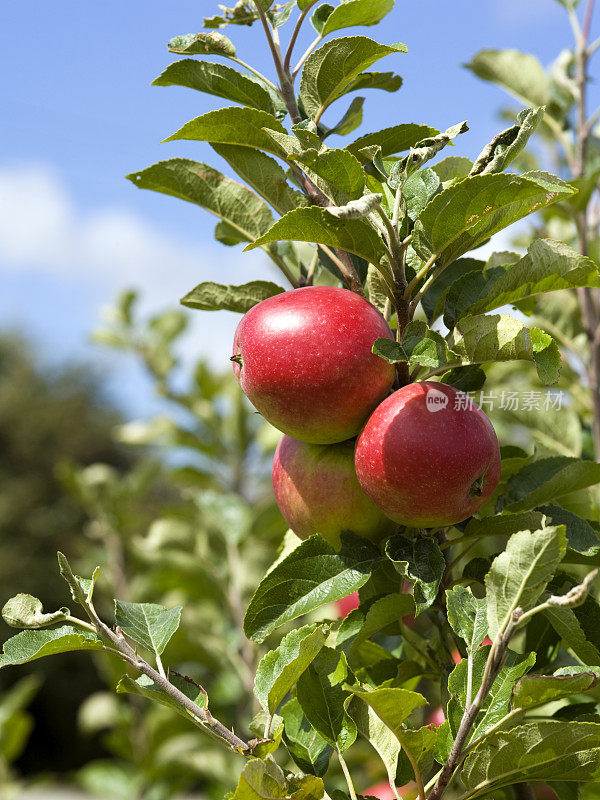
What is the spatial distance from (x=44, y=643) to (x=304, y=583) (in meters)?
0.24

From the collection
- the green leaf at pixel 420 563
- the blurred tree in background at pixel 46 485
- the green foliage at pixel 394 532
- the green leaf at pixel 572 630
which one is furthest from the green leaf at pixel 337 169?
the blurred tree in background at pixel 46 485

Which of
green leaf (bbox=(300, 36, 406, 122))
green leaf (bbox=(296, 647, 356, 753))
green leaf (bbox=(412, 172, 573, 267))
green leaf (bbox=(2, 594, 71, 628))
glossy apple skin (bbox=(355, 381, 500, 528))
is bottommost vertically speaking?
green leaf (bbox=(296, 647, 356, 753))

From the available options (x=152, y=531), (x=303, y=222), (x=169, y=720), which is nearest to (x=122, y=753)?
(x=169, y=720)

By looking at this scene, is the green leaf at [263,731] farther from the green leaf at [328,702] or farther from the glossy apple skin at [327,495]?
the glossy apple skin at [327,495]

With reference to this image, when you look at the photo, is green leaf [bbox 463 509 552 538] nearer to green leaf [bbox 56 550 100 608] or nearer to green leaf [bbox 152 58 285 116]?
green leaf [bbox 56 550 100 608]

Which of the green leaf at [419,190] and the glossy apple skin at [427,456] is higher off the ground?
the green leaf at [419,190]

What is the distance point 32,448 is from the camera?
37.5ft

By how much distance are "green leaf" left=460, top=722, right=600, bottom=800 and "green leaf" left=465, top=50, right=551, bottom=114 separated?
1460 millimetres

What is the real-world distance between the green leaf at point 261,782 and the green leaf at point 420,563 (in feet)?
0.58

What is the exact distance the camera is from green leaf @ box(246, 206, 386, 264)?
2.10 feet

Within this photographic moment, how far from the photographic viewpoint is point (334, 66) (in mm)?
781

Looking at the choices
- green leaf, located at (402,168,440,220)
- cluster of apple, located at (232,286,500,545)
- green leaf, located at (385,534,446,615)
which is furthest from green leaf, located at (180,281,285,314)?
green leaf, located at (385,534,446,615)

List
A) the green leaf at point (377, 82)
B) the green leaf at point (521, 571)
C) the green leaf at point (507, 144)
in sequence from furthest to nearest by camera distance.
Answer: the green leaf at point (377, 82) < the green leaf at point (507, 144) < the green leaf at point (521, 571)

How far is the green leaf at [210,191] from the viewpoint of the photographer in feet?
2.68
